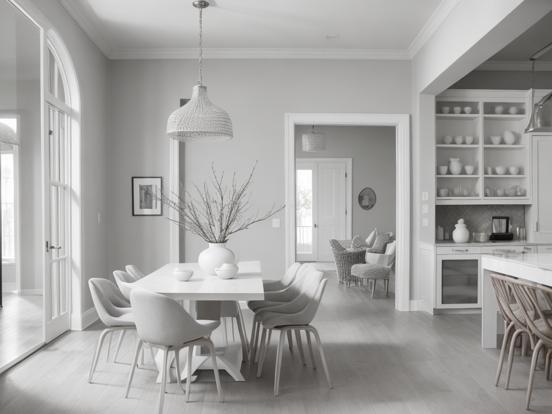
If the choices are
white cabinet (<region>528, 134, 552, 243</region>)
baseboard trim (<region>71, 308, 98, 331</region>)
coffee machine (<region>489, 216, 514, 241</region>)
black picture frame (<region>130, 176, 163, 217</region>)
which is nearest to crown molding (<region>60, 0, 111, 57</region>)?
black picture frame (<region>130, 176, 163, 217</region>)

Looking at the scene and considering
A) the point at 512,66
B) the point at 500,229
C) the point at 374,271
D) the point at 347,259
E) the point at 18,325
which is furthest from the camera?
the point at 347,259

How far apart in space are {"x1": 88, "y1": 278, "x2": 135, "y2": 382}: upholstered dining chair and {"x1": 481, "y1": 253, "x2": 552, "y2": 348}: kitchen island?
9.01 feet

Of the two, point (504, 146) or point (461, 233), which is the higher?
point (504, 146)

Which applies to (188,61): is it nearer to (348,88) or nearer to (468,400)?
(348,88)

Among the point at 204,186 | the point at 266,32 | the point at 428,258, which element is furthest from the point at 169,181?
the point at 428,258

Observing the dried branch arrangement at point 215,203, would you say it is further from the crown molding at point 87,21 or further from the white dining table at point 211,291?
the white dining table at point 211,291

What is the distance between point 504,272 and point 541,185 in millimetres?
2820

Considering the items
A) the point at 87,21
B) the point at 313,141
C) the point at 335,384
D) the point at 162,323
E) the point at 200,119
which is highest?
the point at 87,21

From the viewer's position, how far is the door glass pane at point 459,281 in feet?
19.8

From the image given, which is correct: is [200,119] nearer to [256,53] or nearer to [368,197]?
[256,53]

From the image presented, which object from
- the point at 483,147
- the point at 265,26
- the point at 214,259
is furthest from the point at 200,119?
the point at 483,147

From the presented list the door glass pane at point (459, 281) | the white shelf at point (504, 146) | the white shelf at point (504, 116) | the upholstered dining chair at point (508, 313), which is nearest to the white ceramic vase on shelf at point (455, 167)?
the white shelf at point (504, 146)

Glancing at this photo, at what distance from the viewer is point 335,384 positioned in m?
3.68

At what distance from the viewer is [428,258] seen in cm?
617
